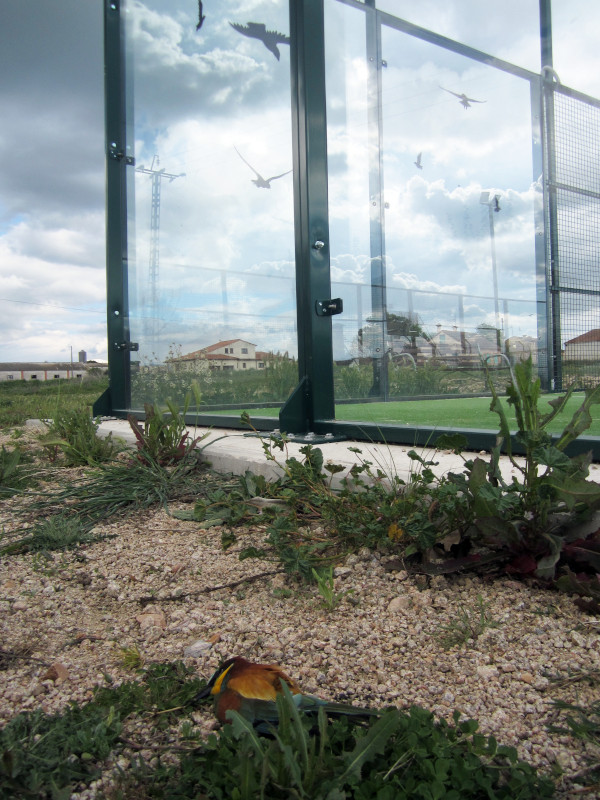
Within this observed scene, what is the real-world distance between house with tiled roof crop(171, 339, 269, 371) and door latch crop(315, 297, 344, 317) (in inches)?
25.2

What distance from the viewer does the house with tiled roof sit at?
3.59 metres

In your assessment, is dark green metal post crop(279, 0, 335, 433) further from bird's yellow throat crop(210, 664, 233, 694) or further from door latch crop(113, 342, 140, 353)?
door latch crop(113, 342, 140, 353)

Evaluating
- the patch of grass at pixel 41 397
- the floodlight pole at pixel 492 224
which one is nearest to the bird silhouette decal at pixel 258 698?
the floodlight pole at pixel 492 224

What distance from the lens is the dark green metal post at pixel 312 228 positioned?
2.92 m

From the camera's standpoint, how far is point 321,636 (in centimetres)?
124

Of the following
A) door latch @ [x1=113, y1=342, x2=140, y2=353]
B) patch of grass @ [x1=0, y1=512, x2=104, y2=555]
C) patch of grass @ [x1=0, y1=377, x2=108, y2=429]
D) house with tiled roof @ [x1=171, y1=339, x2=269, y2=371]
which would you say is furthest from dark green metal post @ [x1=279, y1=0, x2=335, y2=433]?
patch of grass @ [x1=0, y1=377, x2=108, y2=429]

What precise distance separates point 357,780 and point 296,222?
9.00ft

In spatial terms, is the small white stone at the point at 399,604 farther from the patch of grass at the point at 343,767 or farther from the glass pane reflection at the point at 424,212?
the glass pane reflection at the point at 424,212

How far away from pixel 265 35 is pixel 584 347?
2.77m

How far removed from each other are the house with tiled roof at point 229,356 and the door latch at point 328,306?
25.2 inches

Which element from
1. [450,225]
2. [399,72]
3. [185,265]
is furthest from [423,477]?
[185,265]

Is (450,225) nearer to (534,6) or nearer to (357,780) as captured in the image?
(534,6)

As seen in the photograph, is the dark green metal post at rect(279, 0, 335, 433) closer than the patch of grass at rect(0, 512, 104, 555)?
No

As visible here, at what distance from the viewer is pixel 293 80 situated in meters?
3.10
